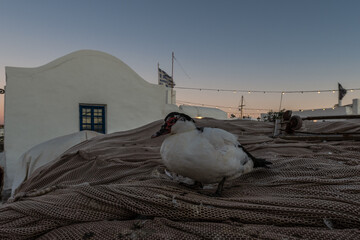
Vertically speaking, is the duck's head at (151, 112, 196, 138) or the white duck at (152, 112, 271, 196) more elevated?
the duck's head at (151, 112, 196, 138)

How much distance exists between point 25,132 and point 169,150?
7.76 metres

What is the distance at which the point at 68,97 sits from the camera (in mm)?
7770

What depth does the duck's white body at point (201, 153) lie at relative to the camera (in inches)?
49.2

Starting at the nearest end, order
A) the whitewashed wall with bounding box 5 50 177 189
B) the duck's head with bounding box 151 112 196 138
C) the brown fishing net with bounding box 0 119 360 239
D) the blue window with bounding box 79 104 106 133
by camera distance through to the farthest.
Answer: the brown fishing net with bounding box 0 119 360 239, the duck's head with bounding box 151 112 196 138, the whitewashed wall with bounding box 5 50 177 189, the blue window with bounding box 79 104 106 133

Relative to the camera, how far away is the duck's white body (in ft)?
4.10

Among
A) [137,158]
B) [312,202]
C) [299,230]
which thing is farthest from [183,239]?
[137,158]

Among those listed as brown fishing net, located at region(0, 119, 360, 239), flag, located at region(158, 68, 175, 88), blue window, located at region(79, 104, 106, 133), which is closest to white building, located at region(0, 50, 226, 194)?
blue window, located at region(79, 104, 106, 133)

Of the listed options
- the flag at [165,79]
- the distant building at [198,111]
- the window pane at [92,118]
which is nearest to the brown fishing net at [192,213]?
the window pane at [92,118]

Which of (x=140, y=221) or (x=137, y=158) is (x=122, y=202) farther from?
(x=137, y=158)

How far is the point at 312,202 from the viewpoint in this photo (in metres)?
1.05

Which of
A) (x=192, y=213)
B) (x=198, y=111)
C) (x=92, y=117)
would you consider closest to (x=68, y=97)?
(x=92, y=117)

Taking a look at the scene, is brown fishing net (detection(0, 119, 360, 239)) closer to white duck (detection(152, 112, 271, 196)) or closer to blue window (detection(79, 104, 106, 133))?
white duck (detection(152, 112, 271, 196))

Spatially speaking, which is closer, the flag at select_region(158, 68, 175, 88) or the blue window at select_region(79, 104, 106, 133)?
the blue window at select_region(79, 104, 106, 133)

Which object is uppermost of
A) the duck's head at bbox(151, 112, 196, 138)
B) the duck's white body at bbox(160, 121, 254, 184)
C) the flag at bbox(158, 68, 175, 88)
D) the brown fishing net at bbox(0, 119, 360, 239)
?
the flag at bbox(158, 68, 175, 88)
